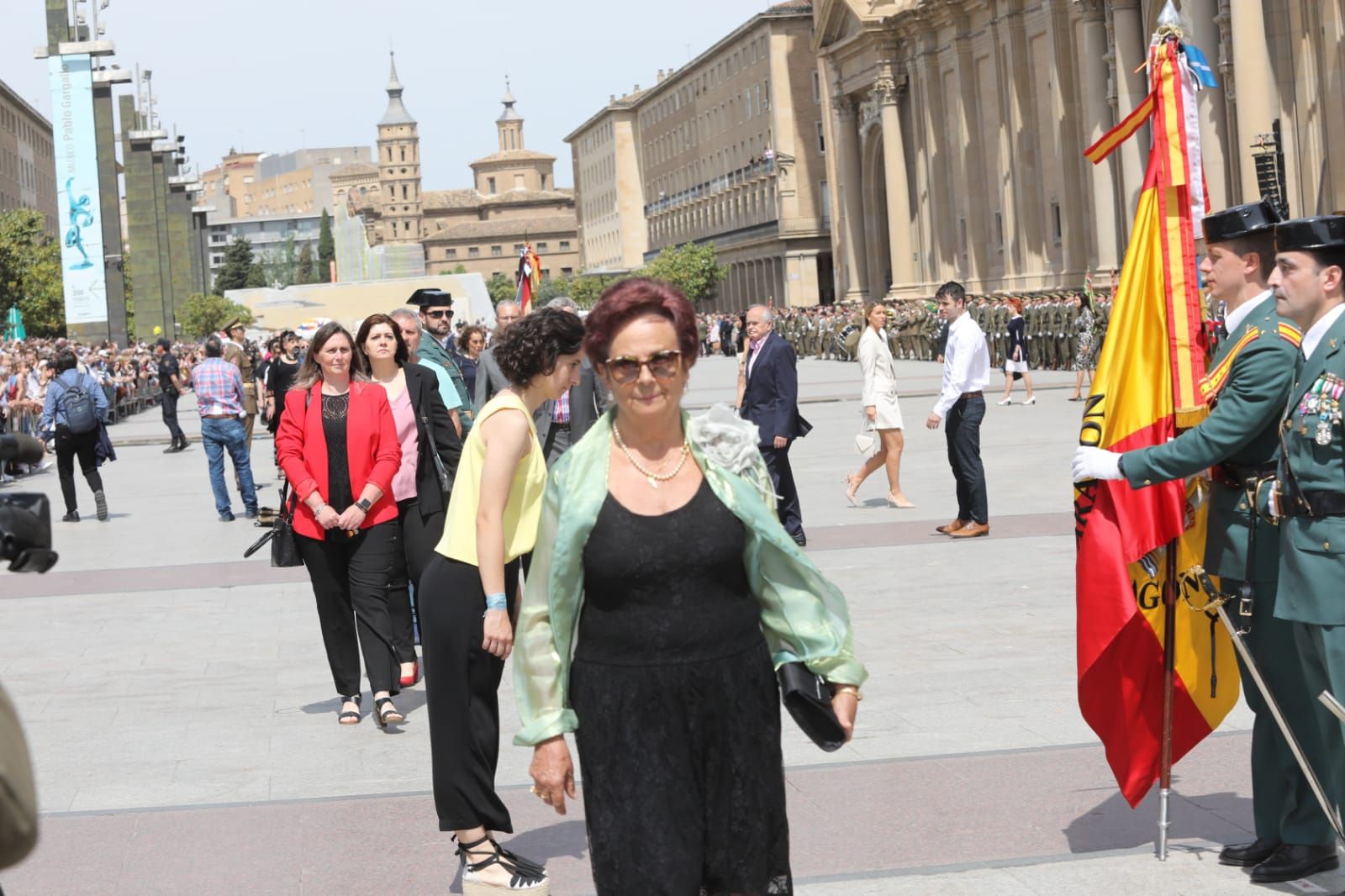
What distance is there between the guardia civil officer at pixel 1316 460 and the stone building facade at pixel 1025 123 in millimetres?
20308

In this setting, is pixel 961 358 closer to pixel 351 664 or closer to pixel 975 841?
pixel 351 664

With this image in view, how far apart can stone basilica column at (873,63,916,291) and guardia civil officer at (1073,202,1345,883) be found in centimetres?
6118

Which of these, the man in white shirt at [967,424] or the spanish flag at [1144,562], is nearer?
the spanish flag at [1144,562]

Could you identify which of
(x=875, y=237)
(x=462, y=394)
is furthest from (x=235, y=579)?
(x=875, y=237)

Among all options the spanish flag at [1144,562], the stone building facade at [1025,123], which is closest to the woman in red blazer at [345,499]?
the spanish flag at [1144,562]

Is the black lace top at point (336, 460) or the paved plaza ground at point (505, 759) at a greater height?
the black lace top at point (336, 460)

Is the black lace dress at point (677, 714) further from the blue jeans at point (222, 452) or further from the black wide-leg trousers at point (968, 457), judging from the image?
the blue jeans at point (222, 452)

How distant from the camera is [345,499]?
8602 mm

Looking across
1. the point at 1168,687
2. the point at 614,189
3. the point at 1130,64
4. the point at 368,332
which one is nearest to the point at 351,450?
the point at 368,332

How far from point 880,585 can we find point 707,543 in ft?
26.3

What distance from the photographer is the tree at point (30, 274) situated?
71.3 metres

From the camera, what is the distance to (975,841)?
618 centimetres

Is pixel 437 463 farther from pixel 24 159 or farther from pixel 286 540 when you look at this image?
pixel 24 159

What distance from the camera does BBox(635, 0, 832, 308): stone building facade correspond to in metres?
A: 104
